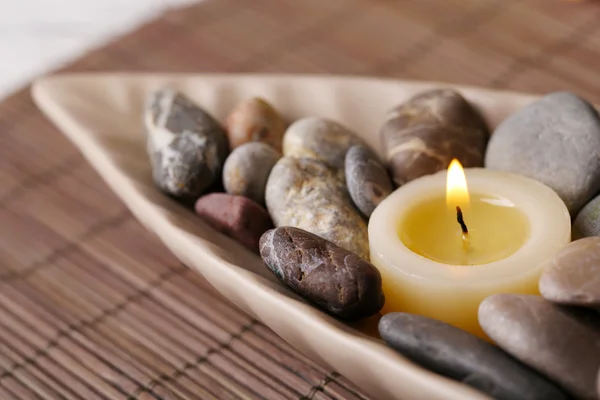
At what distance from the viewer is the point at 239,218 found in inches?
27.0

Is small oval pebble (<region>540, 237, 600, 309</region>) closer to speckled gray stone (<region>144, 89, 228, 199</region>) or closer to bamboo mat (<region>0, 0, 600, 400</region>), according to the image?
bamboo mat (<region>0, 0, 600, 400</region>)

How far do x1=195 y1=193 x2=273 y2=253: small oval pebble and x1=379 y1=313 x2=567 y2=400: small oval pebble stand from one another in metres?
0.19

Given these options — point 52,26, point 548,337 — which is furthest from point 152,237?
point 52,26

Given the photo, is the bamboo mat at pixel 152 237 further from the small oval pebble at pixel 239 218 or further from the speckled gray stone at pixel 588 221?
the speckled gray stone at pixel 588 221

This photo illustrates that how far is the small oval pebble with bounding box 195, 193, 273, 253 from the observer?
69 cm

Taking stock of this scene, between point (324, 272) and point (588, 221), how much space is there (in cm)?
22

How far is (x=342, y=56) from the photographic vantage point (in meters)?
1.10

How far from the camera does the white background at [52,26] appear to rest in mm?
1382

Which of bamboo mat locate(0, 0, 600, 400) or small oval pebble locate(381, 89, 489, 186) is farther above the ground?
small oval pebble locate(381, 89, 489, 186)

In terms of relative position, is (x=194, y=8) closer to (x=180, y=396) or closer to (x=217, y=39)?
(x=217, y=39)

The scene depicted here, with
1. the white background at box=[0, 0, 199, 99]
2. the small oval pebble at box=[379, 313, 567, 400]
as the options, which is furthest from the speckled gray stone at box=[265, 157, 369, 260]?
the white background at box=[0, 0, 199, 99]

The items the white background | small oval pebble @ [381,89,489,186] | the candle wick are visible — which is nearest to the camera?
the candle wick

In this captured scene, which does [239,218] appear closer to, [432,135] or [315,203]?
[315,203]

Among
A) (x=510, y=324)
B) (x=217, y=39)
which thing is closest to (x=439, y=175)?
(x=510, y=324)
